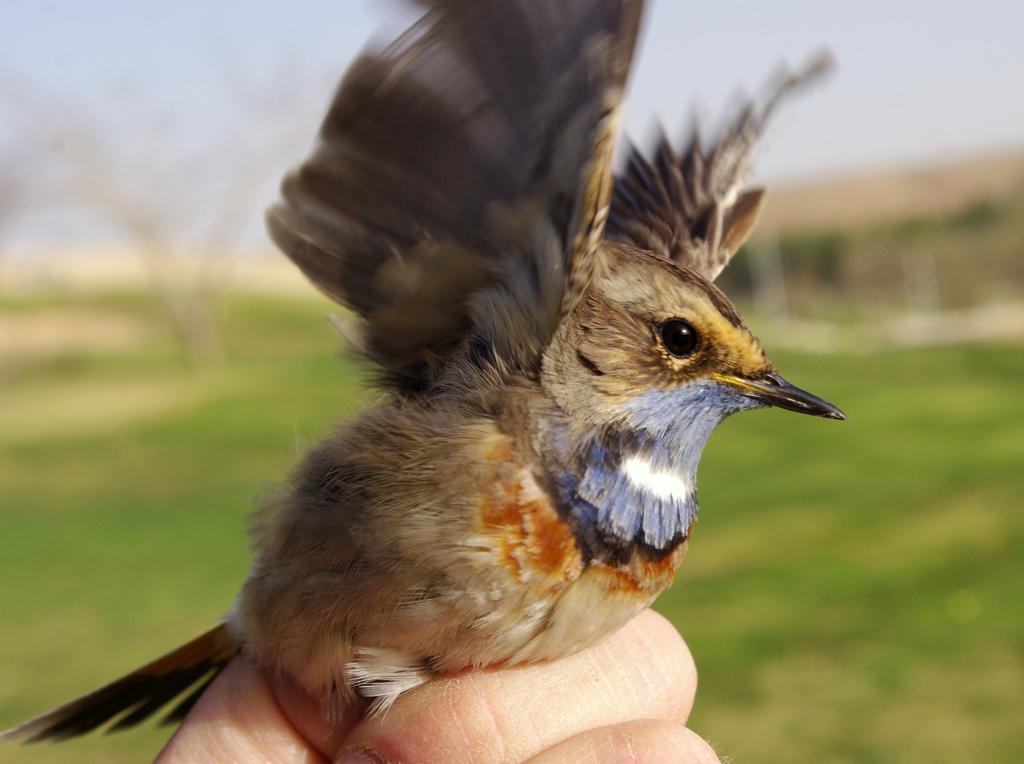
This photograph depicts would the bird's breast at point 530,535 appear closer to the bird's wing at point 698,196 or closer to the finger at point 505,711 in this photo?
the finger at point 505,711

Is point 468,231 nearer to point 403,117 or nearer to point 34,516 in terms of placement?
point 403,117

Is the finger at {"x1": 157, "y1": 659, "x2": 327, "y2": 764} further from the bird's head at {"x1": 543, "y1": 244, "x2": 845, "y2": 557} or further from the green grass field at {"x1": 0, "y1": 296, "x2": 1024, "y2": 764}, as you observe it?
the bird's head at {"x1": 543, "y1": 244, "x2": 845, "y2": 557}

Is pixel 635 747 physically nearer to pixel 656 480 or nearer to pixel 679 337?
pixel 656 480

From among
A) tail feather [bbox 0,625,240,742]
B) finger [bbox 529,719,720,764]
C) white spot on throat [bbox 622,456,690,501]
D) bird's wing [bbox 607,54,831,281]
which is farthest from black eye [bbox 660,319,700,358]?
tail feather [bbox 0,625,240,742]

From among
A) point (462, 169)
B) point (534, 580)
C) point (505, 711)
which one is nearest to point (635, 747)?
point (505, 711)

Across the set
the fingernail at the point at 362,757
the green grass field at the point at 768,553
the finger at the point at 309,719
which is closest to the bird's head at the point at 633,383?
the green grass field at the point at 768,553

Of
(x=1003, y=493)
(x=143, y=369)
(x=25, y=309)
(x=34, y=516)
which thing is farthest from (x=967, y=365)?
(x=25, y=309)
